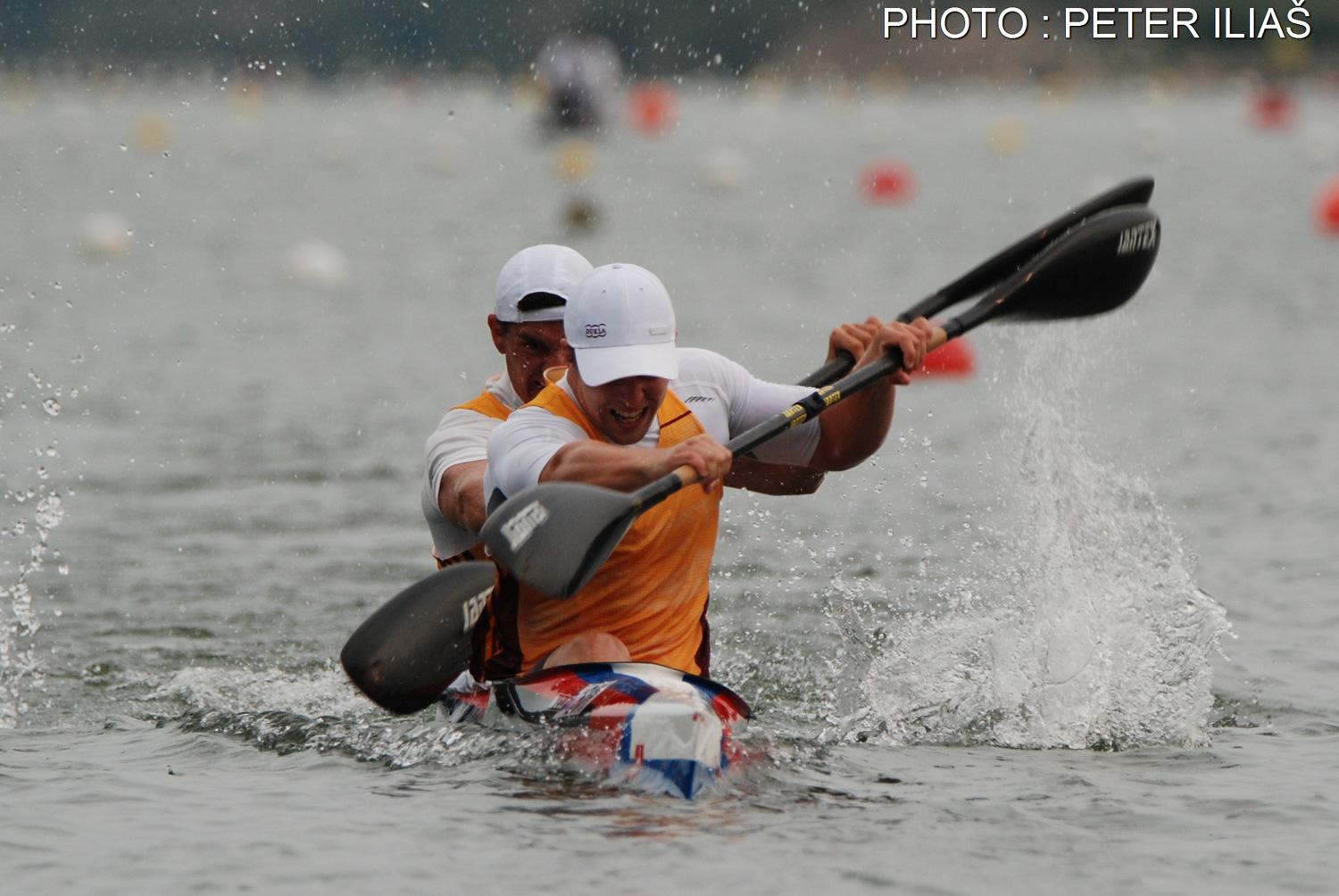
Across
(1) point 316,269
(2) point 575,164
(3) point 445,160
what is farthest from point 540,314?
(3) point 445,160

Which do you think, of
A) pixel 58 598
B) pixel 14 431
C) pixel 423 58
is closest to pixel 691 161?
pixel 14 431

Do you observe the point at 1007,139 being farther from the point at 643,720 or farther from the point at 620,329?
the point at 643,720

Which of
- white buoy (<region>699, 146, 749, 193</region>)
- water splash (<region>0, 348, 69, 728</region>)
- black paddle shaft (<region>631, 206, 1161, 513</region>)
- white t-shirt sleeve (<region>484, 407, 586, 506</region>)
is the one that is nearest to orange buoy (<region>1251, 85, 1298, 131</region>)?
white buoy (<region>699, 146, 749, 193</region>)

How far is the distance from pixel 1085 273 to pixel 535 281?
1.89m

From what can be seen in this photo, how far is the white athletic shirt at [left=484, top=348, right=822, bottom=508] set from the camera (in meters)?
4.63

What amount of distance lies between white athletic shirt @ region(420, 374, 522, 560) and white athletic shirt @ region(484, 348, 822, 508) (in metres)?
0.29

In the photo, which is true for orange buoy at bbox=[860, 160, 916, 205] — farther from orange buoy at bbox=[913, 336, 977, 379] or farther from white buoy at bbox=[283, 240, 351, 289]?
orange buoy at bbox=[913, 336, 977, 379]

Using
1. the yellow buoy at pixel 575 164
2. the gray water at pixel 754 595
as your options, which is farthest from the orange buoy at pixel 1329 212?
the yellow buoy at pixel 575 164

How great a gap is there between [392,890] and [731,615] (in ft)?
11.1

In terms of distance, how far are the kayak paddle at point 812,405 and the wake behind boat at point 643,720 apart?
31cm

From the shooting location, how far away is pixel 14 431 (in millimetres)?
10570

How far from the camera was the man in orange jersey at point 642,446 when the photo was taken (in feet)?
14.9

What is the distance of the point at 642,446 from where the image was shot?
4809mm

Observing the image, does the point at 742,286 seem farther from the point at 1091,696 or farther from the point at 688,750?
the point at 688,750
